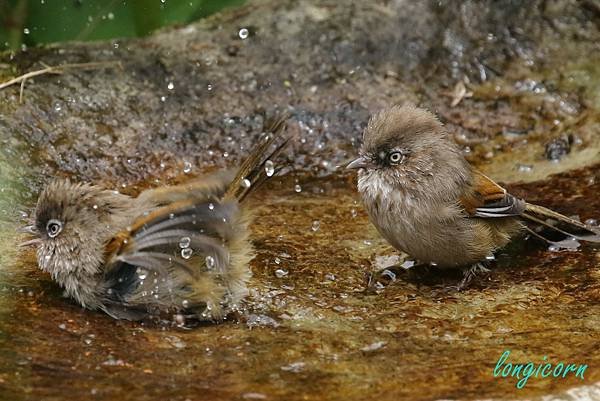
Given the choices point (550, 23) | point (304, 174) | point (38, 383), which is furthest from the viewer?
point (550, 23)

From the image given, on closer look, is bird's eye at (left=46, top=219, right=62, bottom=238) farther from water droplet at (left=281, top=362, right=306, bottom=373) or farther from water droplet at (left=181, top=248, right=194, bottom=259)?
water droplet at (left=281, top=362, right=306, bottom=373)

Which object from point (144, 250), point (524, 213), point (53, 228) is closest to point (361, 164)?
point (524, 213)

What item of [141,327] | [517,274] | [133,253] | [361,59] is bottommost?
[517,274]

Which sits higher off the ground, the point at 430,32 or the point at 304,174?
the point at 430,32

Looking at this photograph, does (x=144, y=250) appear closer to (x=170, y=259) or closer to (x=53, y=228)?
(x=170, y=259)

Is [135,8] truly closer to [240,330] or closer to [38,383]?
[240,330]

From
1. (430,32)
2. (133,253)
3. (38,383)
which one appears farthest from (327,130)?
(38,383)

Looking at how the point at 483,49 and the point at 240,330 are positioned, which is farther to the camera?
the point at 483,49

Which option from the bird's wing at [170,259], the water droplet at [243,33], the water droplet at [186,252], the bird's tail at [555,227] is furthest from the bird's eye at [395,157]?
the water droplet at [243,33]
